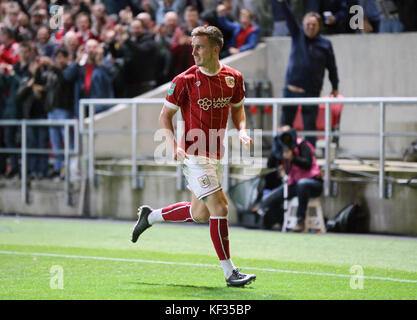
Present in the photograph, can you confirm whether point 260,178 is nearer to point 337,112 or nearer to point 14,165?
point 337,112

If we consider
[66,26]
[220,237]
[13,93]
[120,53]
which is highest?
[66,26]

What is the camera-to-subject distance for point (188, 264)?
1011cm

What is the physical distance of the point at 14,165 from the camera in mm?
17094

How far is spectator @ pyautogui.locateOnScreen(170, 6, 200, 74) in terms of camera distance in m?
16.6

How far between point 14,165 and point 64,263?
7294mm

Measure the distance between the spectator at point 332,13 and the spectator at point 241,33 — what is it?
1.35 m

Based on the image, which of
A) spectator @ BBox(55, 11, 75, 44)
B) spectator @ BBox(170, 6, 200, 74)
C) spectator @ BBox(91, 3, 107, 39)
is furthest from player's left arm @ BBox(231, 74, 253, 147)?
spectator @ BBox(55, 11, 75, 44)

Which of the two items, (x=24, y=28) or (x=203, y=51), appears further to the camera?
(x=24, y=28)

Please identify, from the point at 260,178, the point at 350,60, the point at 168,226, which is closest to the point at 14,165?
the point at 168,226

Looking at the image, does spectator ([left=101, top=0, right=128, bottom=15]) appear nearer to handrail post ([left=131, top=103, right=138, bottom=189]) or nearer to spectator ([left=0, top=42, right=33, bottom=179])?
spectator ([left=0, top=42, right=33, bottom=179])

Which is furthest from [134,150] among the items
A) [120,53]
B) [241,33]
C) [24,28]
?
[24,28]

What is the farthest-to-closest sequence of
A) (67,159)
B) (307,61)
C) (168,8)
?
(168,8) < (67,159) < (307,61)

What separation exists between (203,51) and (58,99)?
28.6 ft

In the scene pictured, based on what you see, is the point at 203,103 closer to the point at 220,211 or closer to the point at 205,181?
the point at 205,181
